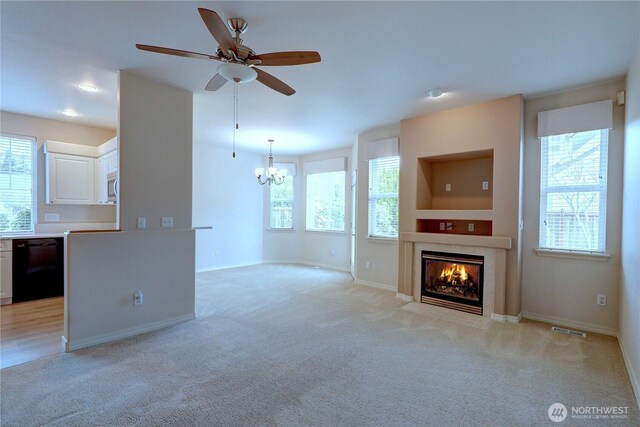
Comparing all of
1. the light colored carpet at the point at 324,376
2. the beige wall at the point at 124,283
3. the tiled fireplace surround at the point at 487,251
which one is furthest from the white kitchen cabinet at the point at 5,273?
the tiled fireplace surround at the point at 487,251

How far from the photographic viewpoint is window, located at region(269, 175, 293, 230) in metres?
7.61

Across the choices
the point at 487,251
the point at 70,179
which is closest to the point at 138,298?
the point at 70,179

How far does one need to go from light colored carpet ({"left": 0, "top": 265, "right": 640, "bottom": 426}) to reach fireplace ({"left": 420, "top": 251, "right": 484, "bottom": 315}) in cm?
30

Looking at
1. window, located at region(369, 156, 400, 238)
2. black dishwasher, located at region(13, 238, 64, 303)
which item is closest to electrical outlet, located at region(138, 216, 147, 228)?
black dishwasher, located at region(13, 238, 64, 303)

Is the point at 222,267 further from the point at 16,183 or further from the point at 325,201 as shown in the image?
the point at 16,183

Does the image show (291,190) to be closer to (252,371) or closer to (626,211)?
(252,371)

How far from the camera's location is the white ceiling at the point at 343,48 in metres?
2.13

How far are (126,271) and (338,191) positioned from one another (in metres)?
4.67

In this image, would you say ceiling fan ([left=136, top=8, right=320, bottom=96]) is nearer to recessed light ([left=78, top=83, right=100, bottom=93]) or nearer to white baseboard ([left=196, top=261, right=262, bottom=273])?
recessed light ([left=78, top=83, right=100, bottom=93])

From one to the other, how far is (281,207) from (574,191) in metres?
5.78

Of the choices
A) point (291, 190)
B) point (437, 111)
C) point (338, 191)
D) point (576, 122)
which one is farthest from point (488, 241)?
point (291, 190)

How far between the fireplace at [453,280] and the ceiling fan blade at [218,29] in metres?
3.67

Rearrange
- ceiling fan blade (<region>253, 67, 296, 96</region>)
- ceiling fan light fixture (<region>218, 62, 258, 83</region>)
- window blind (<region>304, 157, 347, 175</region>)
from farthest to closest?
window blind (<region>304, 157, 347, 175</region>) < ceiling fan blade (<region>253, 67, 296, 96</region>) < ceiling fan light fixture (<region>218, 62, 258, 83</region>)

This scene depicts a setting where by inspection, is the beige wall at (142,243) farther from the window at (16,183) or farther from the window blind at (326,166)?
the window blind at (326,166)
